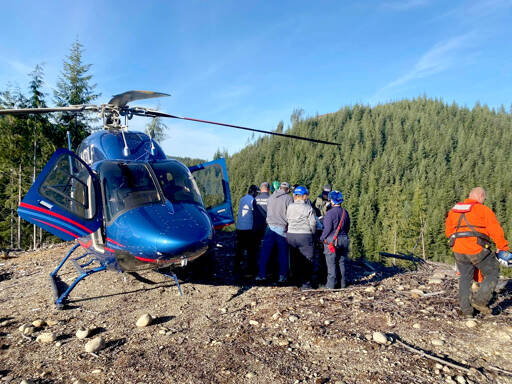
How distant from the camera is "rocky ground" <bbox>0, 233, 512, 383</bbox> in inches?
122

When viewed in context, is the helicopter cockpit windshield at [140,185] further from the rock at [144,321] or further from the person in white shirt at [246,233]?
the rock at [144,321]

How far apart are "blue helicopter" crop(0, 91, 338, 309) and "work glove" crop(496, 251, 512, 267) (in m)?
4.05

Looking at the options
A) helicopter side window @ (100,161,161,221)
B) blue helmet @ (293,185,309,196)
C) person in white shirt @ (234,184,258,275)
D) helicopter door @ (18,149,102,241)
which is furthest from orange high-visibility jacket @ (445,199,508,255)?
helicopter door @ (18,149,102,241)

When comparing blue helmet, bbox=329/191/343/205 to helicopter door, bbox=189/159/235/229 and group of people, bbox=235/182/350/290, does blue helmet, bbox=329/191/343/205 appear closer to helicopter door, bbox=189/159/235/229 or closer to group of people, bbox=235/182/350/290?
group of people, bbox=235/182/350/290

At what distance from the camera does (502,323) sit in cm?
400

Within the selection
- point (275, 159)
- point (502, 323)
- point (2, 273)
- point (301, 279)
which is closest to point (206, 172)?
point (301, 279)

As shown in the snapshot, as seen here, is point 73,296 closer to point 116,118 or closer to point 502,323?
point 116,118

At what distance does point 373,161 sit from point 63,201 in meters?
124

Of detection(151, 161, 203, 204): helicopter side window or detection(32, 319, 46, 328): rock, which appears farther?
detection(151, 161, 203, 204): helicopter side window

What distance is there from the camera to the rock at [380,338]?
3.57m

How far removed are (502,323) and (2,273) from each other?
10.6 m

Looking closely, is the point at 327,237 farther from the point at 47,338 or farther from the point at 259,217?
the point at 47,338

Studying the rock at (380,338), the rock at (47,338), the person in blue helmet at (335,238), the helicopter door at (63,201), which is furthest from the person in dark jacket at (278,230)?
the rock at (47,338)

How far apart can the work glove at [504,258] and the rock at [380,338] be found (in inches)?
80.6
